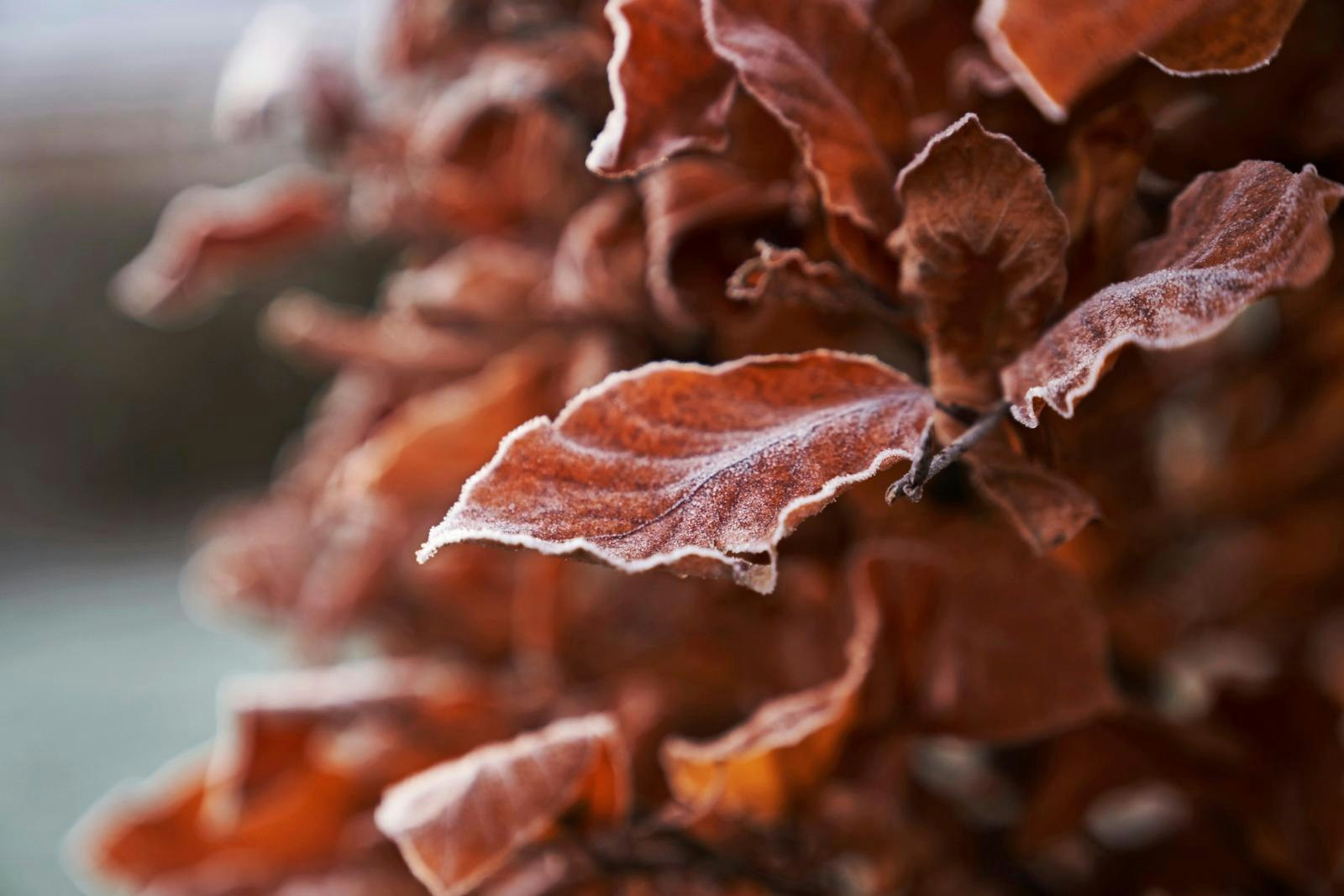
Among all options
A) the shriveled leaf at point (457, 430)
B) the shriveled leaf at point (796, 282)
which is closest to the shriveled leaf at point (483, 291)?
the shriveled leaf at point (457, 430)

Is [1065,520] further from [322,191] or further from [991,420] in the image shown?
[322,191]

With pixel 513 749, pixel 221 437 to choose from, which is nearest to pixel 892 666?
pixel 513 749

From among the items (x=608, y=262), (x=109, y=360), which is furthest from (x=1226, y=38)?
(x=109, y=360)

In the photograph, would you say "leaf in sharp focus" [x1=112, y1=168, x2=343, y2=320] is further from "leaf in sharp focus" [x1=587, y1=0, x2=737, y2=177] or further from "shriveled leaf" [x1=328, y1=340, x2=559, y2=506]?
"leaf in sharp focus" [x1=587, y1=0, x2=737, y2=177]

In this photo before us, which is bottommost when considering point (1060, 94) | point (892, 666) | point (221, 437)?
point (221, 437)

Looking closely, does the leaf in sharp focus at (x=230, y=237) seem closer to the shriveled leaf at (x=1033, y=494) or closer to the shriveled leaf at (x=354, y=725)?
the shriveled leaf at (x=354, y=725)

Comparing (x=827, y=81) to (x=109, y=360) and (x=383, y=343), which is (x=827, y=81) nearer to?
(x=383, y=343)

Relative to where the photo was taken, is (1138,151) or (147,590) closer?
(1138,151)
